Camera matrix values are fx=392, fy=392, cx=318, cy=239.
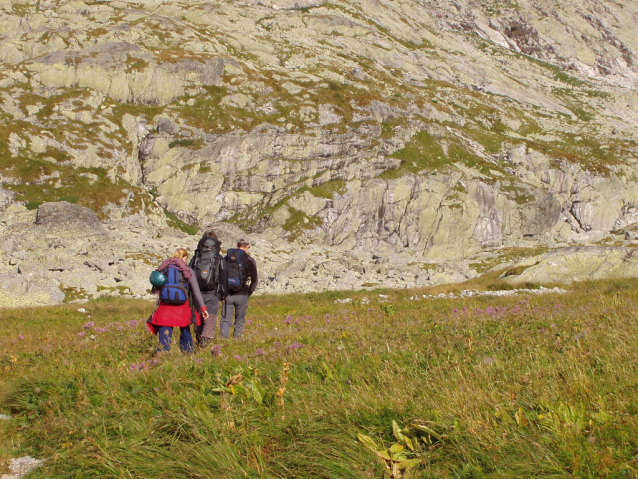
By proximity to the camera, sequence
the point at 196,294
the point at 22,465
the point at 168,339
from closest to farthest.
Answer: the point at 22,465
the point at 168,339
the point at 196,294

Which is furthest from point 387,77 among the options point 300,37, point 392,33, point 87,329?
point 87,329

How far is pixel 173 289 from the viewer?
8.19 m

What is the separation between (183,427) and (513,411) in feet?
11.1

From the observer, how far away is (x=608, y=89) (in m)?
155

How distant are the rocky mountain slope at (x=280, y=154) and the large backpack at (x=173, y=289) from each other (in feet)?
78.1

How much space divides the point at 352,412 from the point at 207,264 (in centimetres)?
644

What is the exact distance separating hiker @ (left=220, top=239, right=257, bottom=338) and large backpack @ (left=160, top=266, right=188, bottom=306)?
7.24 feet

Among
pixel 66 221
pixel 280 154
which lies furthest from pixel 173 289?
pixel 280 154

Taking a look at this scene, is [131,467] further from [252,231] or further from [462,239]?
[462,239]

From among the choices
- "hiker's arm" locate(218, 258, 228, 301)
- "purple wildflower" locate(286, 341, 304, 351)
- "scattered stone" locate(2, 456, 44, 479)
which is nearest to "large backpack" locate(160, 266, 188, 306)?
"hiker's arm" locate(218, 258, 228, 301)

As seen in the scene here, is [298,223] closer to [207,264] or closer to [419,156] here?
[419,156]

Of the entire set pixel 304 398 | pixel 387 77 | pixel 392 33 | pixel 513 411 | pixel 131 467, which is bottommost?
pixel 131 467

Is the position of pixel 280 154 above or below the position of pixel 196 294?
above

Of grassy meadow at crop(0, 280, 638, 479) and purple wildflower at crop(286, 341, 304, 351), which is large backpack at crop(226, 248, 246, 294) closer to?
grassy meadow at crop(0, 280, 638, 479)
